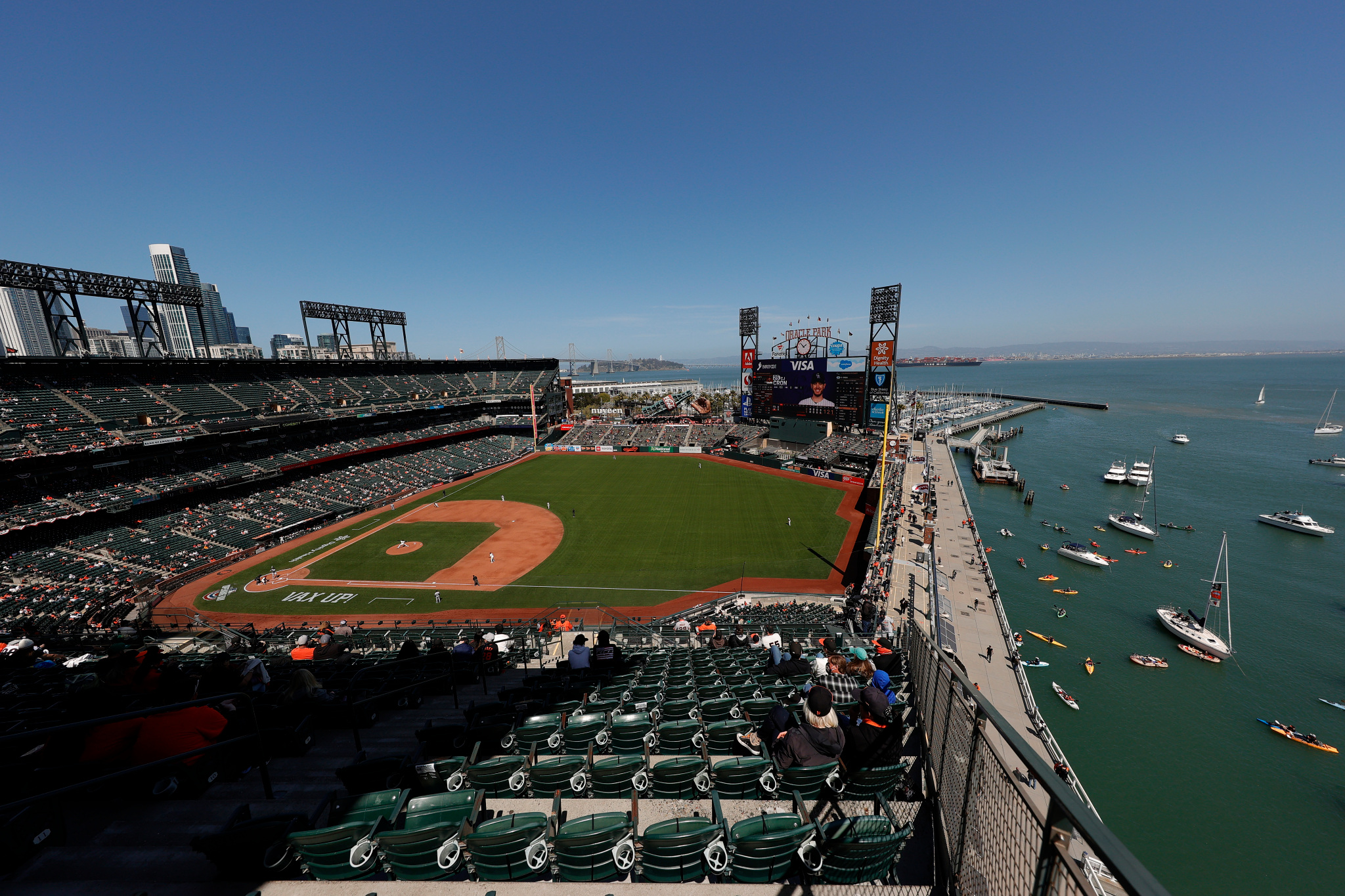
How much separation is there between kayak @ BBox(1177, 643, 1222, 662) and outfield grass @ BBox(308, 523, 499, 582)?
43.2 m

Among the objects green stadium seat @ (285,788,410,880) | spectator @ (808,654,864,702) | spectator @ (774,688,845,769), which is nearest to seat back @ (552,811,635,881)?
green stadium seat @ (285,788,410,880)

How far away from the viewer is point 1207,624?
94.1 ft

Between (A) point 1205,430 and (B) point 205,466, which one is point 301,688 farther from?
(A) point 1205,430

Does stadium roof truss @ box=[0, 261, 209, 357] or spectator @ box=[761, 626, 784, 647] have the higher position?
stadium roof truss @ box=[0, 261, 209, 357]

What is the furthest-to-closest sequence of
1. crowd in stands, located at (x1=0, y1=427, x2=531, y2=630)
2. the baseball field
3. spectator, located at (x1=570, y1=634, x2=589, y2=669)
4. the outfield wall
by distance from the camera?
the outfield wall → the baseball field → crowd in stands, located at (x1=0, y1=427, x2=531, y2=630) → spectator, located at (x1=570, y1=634, x2=589, y2=669)

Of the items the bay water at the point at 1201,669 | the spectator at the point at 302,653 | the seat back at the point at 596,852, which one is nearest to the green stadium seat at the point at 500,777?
the seat back at the point at 596,852

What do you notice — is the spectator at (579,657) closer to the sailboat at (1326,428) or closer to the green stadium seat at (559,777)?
the green stadium seat at (559,777)

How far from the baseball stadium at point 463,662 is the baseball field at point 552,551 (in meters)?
0.33

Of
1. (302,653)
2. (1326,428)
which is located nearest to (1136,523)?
(302,653)

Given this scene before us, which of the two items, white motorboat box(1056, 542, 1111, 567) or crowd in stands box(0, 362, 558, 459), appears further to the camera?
white motorboat box(1056, 542, 1111, 567)

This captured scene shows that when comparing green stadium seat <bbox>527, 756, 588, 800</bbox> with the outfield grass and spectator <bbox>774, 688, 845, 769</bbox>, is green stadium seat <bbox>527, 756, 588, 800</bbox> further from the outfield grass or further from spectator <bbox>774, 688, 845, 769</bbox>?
the outfield grass

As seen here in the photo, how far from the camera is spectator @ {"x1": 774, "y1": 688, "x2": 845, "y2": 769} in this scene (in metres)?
5.73

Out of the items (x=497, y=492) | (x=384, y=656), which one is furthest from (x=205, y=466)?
(x=384, y=656)

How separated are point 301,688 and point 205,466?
144 feet
